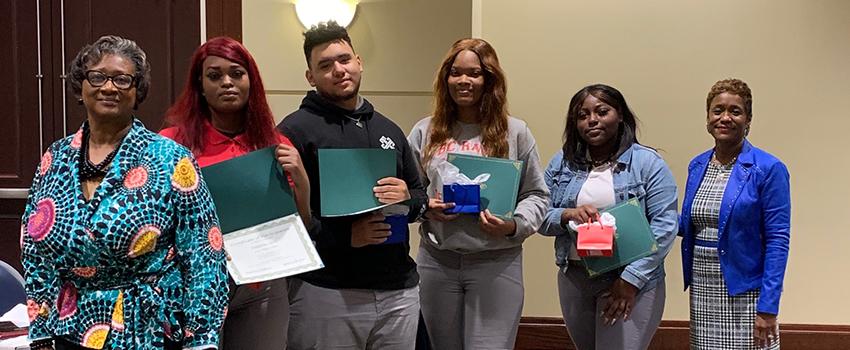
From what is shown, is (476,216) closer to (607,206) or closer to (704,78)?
(607,206)

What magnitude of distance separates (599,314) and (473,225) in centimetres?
58

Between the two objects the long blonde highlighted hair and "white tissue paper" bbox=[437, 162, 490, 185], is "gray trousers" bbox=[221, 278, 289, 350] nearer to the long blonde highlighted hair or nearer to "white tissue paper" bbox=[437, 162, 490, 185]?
"white tissue paper" bbox=[437, 162, 490, 185]

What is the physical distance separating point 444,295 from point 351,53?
911mm

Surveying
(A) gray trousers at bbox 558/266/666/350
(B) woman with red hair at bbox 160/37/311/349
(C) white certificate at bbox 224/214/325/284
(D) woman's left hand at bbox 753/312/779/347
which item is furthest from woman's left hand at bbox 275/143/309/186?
(D) woman's left hand at bbox 753/312/779/347

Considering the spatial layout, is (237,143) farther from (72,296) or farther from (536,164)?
(536,164)

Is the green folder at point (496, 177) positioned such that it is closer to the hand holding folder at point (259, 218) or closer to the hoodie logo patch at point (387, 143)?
the hoodie logo patch at point (387, 143)

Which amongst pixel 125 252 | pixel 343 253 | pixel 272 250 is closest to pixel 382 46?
pixel 343 253

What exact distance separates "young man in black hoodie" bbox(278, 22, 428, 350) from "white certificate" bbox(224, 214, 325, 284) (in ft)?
0.60

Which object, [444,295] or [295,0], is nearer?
[444,295]

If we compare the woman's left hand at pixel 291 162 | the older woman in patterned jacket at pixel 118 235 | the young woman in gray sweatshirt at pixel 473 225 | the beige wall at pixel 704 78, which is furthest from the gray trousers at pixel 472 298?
the beige wall at pixel 704 78

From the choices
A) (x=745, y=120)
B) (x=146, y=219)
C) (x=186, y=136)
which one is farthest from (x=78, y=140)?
(x=745, y=120)

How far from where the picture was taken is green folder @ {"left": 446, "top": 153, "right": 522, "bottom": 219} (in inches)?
102

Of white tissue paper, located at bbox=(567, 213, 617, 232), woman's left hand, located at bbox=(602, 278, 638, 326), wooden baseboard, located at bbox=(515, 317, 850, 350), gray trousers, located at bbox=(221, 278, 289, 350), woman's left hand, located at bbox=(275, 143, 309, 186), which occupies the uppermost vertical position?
woman's left hand, located at bbox=(275, 143, 309, 186)

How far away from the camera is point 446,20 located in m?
4.28
